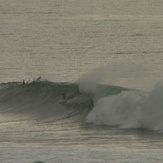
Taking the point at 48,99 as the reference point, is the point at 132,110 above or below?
below

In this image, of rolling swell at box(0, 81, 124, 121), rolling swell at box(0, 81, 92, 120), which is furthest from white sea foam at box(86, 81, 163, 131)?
rolling swell at box(0, 81, 92, 120)

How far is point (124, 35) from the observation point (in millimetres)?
Answer: 63000

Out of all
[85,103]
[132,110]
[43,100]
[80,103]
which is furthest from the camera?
[43,100]

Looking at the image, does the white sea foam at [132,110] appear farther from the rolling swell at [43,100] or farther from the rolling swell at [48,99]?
the rolling swell at [43,100]

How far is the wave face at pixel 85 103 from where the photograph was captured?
1937cm

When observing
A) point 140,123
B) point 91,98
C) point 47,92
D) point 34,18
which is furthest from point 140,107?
point 34,18

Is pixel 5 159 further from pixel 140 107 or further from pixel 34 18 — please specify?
pixel 34 18

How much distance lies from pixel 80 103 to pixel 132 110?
432 cm

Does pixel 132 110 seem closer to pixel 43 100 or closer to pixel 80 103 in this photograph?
pixel 80 103

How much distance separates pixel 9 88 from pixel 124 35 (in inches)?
1430

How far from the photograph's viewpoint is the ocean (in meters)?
15.0

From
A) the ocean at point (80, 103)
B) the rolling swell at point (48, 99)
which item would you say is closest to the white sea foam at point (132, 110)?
the ocean at point (80, 103)

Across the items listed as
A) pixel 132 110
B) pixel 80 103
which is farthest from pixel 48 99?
pixel 132 110

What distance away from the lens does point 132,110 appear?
19.9 meters
